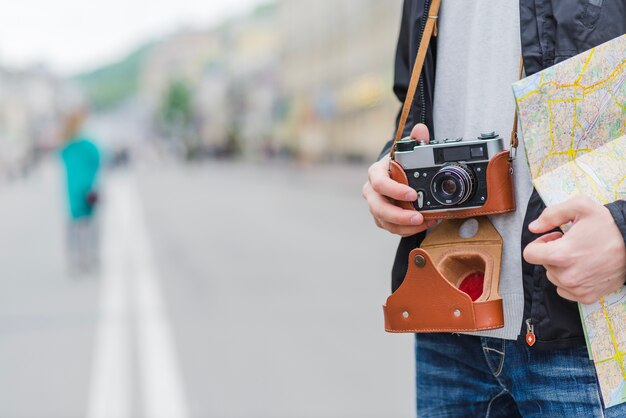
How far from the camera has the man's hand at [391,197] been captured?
154 cm

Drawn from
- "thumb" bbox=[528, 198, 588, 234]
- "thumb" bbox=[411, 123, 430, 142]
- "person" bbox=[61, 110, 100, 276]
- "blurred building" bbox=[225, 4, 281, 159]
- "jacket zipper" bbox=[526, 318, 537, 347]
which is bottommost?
"jacket zipper" bbox=[526, 318, 537, 347]

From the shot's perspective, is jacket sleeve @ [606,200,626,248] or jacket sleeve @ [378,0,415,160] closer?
jacket sleeve @ [606,200,626,248]

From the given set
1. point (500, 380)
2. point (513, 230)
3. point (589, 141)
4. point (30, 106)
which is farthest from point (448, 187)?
point (30, 106)

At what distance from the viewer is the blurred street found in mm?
5516

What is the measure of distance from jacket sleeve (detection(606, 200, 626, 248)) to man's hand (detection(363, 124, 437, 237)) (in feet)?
1.12

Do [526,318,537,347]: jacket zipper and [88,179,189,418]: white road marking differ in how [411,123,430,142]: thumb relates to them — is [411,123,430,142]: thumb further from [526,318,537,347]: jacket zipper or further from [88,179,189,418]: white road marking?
[88,179,189,418]: white road marking

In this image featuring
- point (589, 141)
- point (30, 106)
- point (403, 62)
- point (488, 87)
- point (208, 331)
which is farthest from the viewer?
point (30, 106)

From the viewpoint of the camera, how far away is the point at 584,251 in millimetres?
1269

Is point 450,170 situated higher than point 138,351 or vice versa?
point 138,351

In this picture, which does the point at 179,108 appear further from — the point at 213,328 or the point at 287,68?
the point at 213,328

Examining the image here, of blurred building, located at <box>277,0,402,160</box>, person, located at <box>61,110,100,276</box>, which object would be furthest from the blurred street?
blurred building, located at <box>277,0,402,160</box>

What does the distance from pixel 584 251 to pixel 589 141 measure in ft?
0.73

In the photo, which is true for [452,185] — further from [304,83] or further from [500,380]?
[304,83]

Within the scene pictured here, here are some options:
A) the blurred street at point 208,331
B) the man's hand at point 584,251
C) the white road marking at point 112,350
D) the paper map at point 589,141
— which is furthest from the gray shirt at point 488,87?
the white road marking at point 112,350
